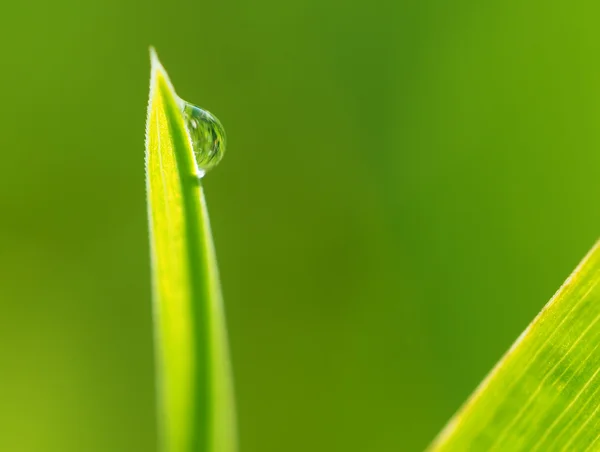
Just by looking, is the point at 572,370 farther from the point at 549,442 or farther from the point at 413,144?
A: the point at 413,144

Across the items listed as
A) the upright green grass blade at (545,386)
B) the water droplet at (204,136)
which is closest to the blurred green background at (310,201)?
the water droplet at (204,136)

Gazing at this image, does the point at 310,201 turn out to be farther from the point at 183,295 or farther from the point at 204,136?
the point at 183,295

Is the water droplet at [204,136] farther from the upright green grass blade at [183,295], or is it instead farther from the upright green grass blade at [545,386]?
the upright green grass blade at [545,386]

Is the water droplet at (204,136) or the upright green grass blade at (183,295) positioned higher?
the water droplet at (204,136)

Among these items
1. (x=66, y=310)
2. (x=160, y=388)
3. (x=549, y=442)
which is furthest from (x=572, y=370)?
(x=66, y=310)

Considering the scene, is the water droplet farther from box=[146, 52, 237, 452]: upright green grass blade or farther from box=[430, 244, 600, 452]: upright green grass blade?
box=[430, 244, 600, 452]: upright green grass blade
